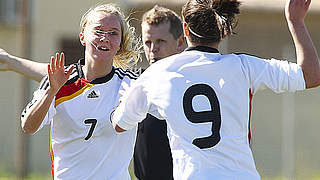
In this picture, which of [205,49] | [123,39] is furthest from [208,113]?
[123,39]

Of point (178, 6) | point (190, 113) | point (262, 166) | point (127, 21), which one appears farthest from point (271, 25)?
point (190, 113)

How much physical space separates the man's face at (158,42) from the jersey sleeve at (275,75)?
1.84 metres

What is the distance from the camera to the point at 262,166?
573 inches

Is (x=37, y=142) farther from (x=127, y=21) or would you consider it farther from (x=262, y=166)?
(x=127, y=21)

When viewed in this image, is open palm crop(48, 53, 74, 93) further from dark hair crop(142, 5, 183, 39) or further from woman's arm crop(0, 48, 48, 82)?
dark hair crop(142, 5, 183, 39)

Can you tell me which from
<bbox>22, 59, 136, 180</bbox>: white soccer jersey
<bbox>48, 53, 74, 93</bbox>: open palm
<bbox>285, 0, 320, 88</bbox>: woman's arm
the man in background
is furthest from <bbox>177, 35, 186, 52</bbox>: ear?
<bbox>285, 0, 320, 88</bbox>: woman's arm

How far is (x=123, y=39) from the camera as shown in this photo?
16.3 feet

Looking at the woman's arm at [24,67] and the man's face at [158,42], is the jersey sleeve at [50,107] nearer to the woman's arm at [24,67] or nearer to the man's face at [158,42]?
the woman's arm at [24,67]

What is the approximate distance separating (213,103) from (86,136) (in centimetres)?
108

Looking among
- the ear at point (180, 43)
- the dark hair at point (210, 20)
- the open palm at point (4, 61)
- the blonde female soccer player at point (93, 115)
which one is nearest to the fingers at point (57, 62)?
the blonde female soccer player at point (93, 115)

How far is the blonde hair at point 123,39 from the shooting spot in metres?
4.88

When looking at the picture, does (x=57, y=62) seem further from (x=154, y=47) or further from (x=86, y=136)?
(x=154, y=47)

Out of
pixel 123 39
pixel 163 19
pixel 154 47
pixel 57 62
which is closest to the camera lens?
pixel 57 62

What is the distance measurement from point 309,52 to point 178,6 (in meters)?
14.0
